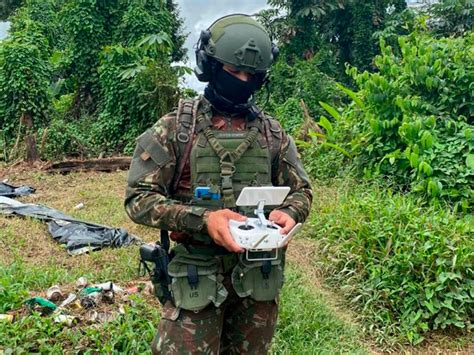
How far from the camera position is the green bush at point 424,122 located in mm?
4703

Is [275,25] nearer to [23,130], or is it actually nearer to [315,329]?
[23,130]

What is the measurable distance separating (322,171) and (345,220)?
2.04 meters

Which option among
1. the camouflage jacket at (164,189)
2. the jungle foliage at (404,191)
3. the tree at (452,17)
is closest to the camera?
the camouflage jacket at (164,189)

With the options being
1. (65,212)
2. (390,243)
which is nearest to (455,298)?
(390,243)

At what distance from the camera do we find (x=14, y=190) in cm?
680

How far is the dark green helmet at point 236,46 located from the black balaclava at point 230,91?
1.7 inches

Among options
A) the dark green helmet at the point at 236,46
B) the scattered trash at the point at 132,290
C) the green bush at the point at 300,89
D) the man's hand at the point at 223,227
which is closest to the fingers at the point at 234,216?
the man's hand at the point at 223,227

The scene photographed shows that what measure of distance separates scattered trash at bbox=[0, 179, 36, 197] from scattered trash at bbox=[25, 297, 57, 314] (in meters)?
3.93

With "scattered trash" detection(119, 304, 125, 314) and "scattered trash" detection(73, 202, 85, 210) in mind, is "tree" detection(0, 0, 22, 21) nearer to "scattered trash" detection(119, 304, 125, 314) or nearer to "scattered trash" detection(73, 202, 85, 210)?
"scattered trash" detection(73, 202, 85, 210)

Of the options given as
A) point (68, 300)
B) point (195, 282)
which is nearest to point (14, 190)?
point (68, 300)

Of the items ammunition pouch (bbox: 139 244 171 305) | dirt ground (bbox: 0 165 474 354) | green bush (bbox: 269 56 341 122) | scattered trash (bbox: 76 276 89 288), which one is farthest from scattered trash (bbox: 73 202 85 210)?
ammunition pouch (bbox: 139 244 171 305)

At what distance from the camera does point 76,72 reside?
11859 millimetres

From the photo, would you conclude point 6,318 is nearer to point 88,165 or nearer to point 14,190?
point 14,190

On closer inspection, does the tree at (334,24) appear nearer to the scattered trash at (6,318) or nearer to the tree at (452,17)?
the tree at (452,17)
